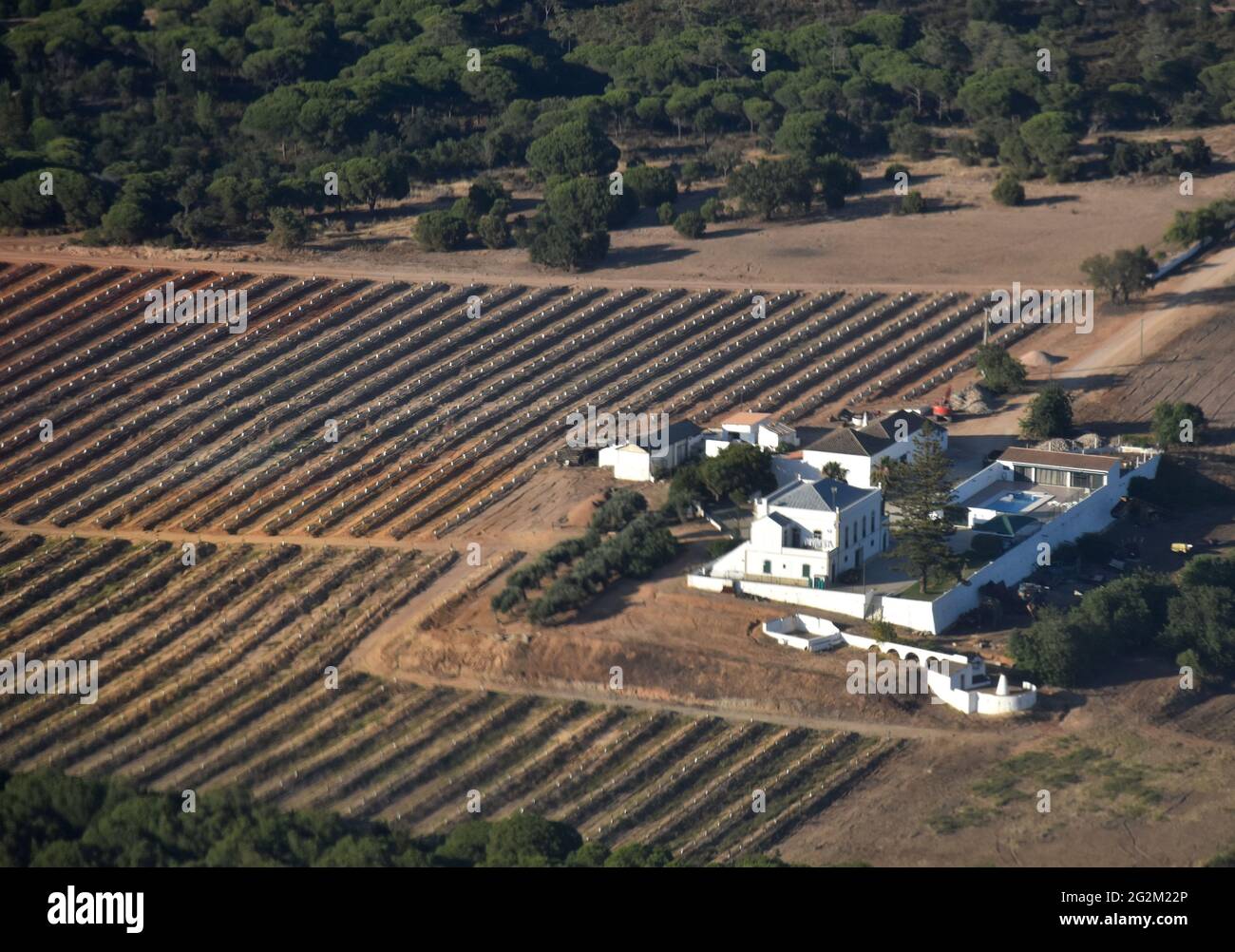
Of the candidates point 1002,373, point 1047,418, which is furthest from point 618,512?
point 1002,373

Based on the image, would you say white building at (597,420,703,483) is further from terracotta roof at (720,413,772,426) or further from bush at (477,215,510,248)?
bush at (477,215,510,248)

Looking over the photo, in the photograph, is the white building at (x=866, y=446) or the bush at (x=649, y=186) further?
the bush at (x=649, y=186)

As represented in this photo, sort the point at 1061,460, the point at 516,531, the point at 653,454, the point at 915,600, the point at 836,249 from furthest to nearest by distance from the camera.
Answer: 1. the point at 836,249
2. the point at 653,454
3. the point at 1061,460
4. the point at 516,531
5. the point at 915,600

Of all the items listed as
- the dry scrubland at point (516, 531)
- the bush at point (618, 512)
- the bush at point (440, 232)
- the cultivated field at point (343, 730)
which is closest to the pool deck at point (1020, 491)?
the dry scrubland at point (516, 531)

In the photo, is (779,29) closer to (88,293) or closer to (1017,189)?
(1017,189)

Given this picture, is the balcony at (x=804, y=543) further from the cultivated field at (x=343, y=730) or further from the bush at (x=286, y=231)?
the bush at (x=286, y=231)

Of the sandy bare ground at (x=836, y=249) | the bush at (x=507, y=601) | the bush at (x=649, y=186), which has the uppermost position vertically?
the bush at (x=649, y=186)

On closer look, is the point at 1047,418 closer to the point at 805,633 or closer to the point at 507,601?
the point at 805,633
